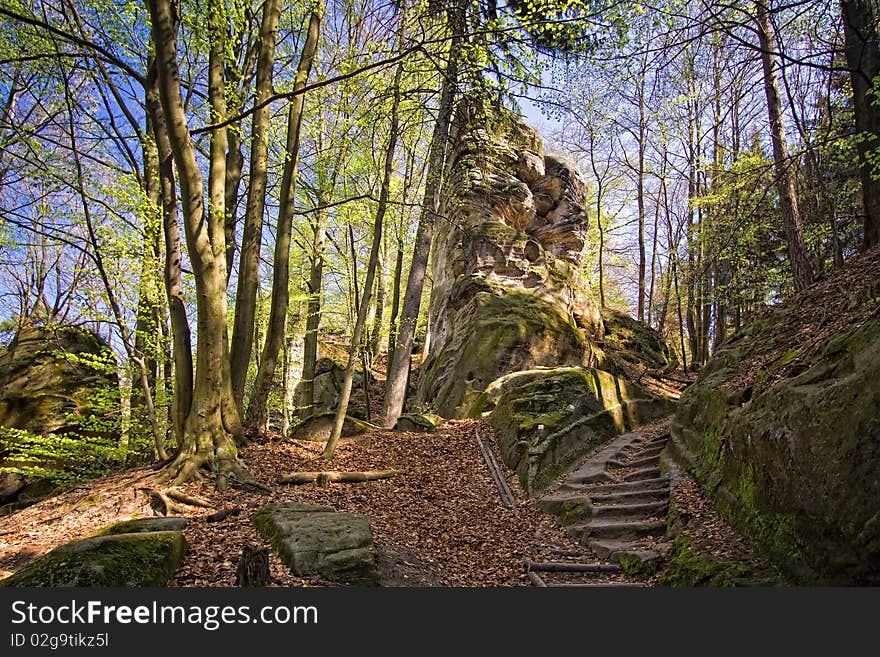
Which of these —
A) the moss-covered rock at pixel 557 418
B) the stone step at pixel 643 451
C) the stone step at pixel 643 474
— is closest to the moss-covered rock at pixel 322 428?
the moss-covered rock at pixel 557 418

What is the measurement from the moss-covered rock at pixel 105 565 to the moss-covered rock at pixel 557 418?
573cm

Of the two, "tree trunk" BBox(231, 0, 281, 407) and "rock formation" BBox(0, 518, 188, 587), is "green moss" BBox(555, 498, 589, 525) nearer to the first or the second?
"rock formation" BBox(0, 518, 188, 587)

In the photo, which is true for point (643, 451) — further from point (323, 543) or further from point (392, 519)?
point (323, 543)

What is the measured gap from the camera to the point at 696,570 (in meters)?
4.15

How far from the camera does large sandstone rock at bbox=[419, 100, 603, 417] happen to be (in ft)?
43.0

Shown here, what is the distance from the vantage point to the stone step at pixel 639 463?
311 inches

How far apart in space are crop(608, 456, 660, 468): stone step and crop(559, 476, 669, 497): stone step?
81cm

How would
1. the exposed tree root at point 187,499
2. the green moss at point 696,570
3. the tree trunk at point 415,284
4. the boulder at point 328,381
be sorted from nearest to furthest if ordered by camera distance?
the green moss at point 696,570 → the exposed tree root at point 187,499 → the tree trunk at point 415,284 → the boulder at point 328,381

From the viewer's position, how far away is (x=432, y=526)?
6.54m

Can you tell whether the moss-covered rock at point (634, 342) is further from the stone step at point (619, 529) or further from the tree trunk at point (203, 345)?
the tree trunk at point (203, 345)

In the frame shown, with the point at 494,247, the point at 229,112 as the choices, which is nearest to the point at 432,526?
the point at 229,112

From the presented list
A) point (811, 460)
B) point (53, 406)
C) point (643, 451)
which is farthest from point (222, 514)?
point (53, 406)

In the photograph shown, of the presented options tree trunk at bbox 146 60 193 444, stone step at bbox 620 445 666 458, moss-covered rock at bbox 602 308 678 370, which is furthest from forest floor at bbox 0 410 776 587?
moss-covered rock at bbox 602 308 678 370

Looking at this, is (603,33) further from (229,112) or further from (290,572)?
(290,572)
